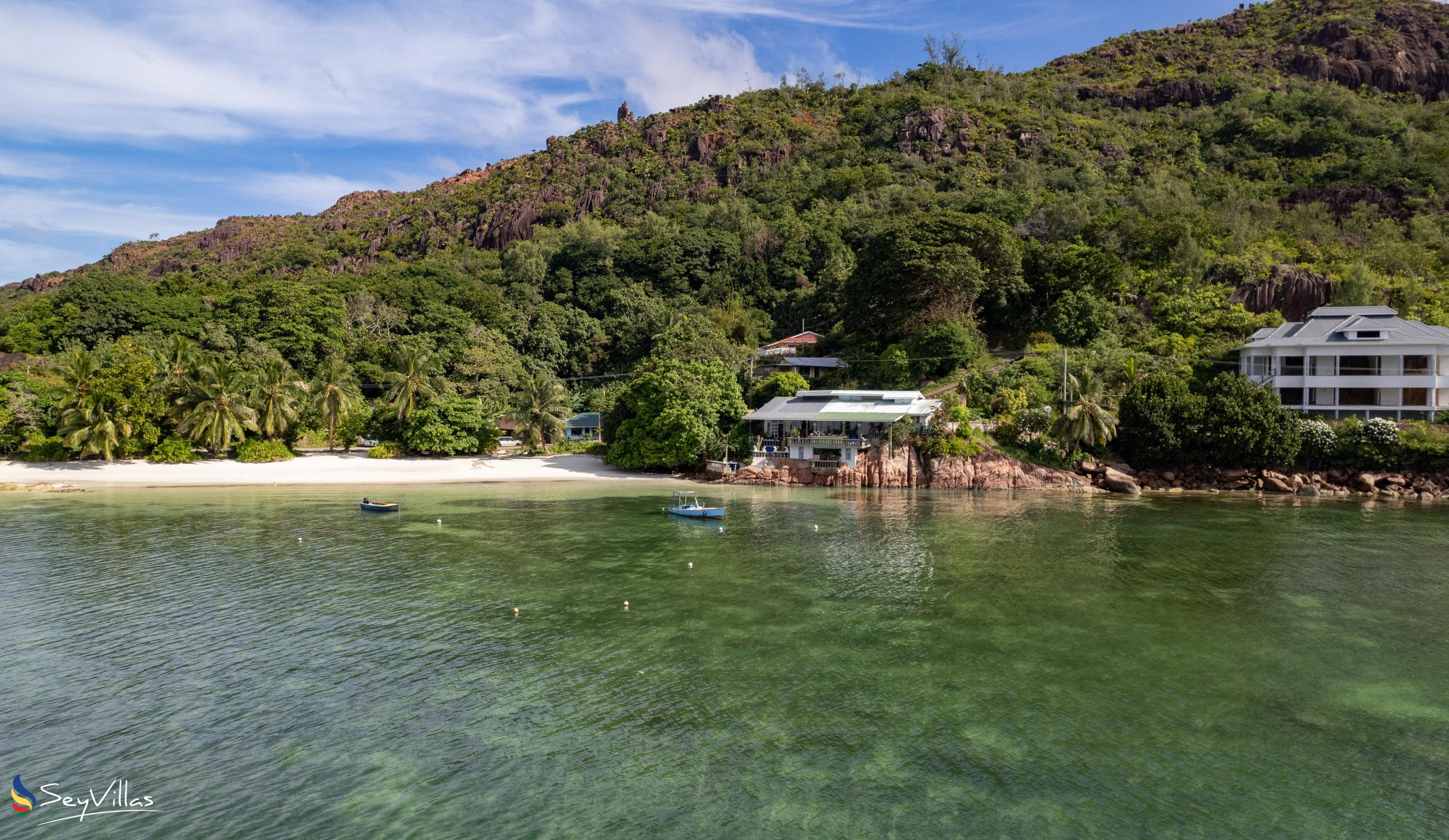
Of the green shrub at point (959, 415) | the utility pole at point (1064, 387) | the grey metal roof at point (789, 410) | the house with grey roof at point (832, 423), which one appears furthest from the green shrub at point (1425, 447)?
the grey metal roof at point (789, 410)

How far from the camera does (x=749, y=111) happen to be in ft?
509

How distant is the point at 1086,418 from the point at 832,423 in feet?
59.8

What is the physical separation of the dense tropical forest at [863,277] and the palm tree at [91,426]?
0.24 metres

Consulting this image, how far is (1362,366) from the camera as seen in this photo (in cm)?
5459

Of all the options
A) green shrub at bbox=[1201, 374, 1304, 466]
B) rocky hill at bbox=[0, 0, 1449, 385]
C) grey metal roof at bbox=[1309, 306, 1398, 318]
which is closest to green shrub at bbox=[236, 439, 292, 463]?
rocky hill at bbox=[0, 0, 1449, 385]

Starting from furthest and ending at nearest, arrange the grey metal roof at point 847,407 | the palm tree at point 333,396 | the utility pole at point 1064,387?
1. the palm tree at point 333,396
2. the grey metal roof at point 847,407
3. the utility pole at point 1064,387

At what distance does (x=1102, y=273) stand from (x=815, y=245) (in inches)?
1621

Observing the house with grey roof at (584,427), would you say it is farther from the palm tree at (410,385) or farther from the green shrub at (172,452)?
the green shrub at (172,452)

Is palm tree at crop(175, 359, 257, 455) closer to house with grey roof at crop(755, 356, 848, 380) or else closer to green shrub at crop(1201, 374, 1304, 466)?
house with grey roof at crop(755, 356, 848, 380)

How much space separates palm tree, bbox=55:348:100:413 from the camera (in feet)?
182

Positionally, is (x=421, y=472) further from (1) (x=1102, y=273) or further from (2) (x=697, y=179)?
(2) (x=697, y=179)

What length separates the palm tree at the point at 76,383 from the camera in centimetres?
5556

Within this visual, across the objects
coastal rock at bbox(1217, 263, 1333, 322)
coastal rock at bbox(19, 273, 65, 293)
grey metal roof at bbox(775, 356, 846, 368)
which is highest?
coastal rock at bbox(19, 273, 65, 293)

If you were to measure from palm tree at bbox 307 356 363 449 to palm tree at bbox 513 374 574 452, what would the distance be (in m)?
15.2
